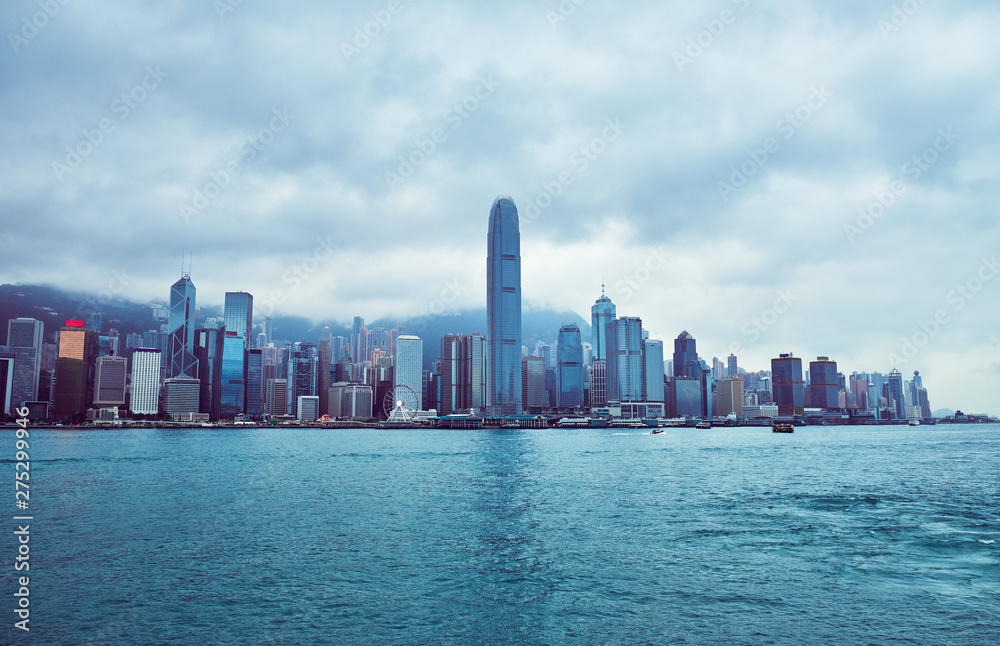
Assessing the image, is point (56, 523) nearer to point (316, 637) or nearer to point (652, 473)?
point (316, 637)

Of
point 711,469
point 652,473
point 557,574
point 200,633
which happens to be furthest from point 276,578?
point 711,469

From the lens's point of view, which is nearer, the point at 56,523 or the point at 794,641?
the point at 794,641

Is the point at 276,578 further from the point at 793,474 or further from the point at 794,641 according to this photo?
the point at 793,474

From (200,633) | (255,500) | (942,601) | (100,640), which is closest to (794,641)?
(942,601)

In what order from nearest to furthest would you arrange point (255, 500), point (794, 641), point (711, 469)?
point (794, 641) → point (255, 500) → point (711, 469)

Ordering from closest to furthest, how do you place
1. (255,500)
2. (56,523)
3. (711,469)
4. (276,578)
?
(276,578)
(56,523)
(255,500)
(711,469)

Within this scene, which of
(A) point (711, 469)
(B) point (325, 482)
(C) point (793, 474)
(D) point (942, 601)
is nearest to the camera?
(D) point (942, 601)
